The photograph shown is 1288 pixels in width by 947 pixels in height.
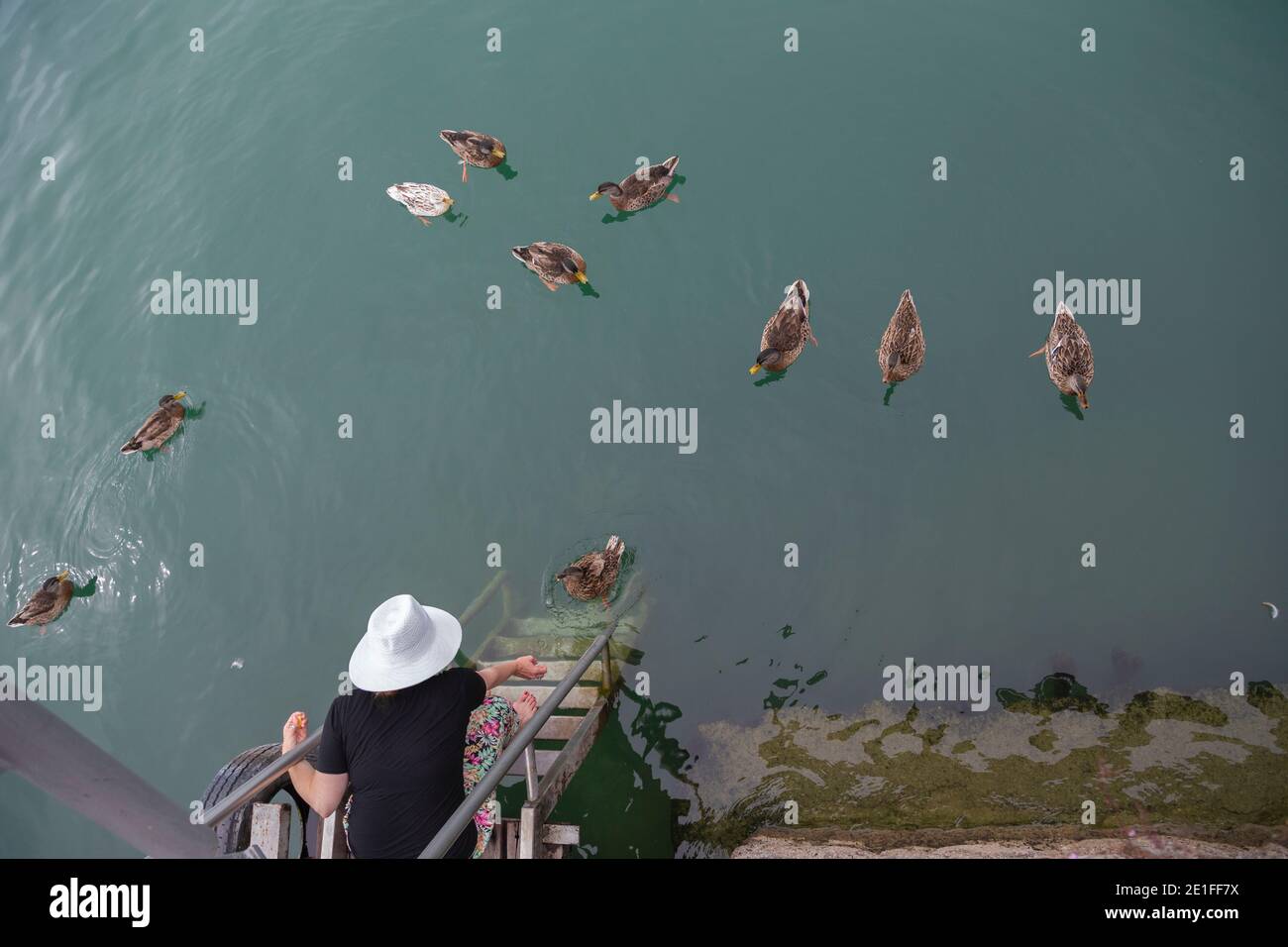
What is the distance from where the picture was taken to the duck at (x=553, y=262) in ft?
25.6

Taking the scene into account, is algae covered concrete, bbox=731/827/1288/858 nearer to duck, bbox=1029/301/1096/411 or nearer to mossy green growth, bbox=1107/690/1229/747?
mossy green growth, bbox=1107/690/1229/747

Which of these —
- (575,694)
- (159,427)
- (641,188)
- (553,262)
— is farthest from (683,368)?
(159,427)

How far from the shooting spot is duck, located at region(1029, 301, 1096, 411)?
6.79m

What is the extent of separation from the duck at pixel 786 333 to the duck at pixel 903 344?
0.73 meters

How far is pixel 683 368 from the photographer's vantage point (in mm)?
7594

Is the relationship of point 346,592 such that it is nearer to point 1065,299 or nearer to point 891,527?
point 891,527

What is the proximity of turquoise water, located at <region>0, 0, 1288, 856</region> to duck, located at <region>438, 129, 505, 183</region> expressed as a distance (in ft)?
0.78

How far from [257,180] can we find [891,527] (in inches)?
308

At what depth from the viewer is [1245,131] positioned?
7891mm

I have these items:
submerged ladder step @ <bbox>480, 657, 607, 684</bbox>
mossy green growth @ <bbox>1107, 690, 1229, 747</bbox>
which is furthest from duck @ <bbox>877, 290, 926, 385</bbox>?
submerged ladder step @ <bbox>480, 657, 607, 684</bbox>

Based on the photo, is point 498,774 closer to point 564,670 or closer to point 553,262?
point 564,670

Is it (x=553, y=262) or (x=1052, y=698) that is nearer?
(x=1052, y=698)

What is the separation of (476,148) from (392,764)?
6.49 meters

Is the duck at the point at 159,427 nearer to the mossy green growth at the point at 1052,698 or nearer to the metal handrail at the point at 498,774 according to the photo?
the metal handrail at the point at 498,774
